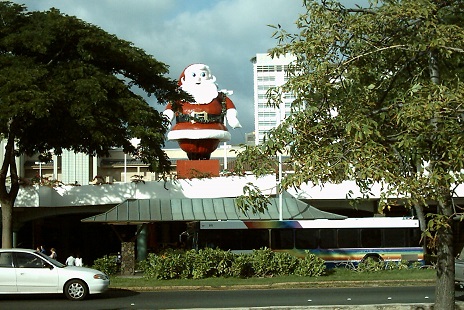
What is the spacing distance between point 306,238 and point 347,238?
1775 millimetres

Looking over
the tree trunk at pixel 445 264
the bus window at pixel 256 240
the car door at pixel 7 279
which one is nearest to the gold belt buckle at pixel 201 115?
the bus window at pixel 256 240

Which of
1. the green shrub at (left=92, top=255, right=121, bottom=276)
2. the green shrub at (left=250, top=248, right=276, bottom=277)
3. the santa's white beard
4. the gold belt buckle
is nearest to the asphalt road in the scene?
the green shrub at (left=250, top=248, right=276, bottom=277)

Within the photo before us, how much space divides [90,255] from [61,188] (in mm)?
8941

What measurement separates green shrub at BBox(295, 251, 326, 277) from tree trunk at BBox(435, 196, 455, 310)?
15.2m

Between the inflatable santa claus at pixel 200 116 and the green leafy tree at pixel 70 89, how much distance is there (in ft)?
31.7

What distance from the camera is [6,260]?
17.5 meters

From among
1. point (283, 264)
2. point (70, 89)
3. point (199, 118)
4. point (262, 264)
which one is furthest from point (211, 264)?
point (199, 118)

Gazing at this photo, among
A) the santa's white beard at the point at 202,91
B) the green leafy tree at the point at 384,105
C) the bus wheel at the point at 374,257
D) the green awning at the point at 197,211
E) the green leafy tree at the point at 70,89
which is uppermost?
the santa's white beard at the point at 202,91

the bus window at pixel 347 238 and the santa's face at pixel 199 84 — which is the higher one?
the santa's face at pixel 199 84

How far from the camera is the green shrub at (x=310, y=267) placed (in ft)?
79.9

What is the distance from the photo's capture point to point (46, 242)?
4053 centimetres

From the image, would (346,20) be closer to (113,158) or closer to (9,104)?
(9,104)

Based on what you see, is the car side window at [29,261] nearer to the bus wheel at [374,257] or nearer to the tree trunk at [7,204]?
the tree trunk at [7,204]

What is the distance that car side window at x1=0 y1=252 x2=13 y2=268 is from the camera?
57.1ft
